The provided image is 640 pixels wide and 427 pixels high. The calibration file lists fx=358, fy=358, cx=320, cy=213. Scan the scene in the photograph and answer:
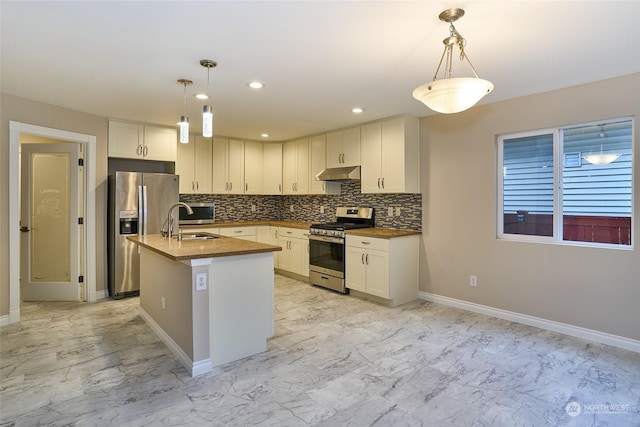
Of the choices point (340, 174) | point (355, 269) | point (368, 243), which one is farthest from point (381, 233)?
point (340, 174)

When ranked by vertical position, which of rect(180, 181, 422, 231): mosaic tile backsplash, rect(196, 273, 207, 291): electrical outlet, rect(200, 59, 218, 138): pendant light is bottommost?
rect(196, 273, 207, 291): electrical outlet

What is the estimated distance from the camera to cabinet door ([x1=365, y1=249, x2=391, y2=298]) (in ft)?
Answer: 13.9

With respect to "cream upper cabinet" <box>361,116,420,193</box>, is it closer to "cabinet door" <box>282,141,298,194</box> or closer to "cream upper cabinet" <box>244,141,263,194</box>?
"cabinet door" <box>282,141,298,194</box>

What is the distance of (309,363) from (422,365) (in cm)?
88

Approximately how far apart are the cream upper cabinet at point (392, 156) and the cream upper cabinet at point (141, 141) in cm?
282

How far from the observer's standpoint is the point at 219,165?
5859 millimetres

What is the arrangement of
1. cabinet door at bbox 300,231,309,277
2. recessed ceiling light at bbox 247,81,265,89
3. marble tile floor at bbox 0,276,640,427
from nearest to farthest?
marble tile floor at bbox 0,276,640,427 < recessed ceiling light at bbox 247,81,265,89 < cabinet door at bbox 300,231,309,277

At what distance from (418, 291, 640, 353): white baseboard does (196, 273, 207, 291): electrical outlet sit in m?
2.96

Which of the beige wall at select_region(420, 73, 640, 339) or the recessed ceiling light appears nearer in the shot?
the beige wall at select_region(420, 73, 640, 339)

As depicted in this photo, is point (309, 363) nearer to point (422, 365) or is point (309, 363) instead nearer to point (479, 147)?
point (422, 365)

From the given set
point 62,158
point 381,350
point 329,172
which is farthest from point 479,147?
point 62,158

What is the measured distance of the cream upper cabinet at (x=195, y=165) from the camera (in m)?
5.48

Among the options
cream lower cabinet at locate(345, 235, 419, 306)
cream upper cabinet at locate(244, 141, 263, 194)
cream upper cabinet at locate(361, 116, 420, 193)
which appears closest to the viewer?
cream lower cabinet at locate(345, 235, 419, 306)

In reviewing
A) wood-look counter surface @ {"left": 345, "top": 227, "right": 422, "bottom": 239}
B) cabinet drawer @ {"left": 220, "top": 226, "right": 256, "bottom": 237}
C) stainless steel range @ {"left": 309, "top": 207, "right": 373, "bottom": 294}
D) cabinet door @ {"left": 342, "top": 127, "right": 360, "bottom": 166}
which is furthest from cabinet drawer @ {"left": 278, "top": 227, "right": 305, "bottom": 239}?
cabinet door @ {"left": 342, "top": 127, "right": 360, "bottom": 166}
